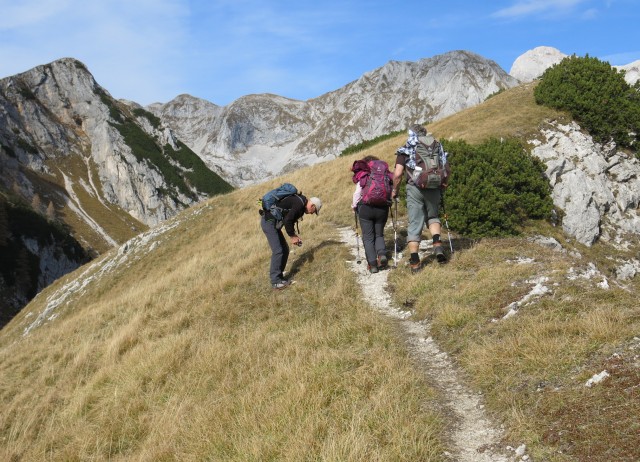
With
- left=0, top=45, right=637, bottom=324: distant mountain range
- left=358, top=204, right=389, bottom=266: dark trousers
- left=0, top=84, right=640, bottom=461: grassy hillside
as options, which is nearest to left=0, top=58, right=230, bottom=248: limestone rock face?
left=0, top=45, right=637, bottom=324: distant mountain range

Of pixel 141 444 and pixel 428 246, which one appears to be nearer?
pixel 141 444

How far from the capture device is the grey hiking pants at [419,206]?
913cm

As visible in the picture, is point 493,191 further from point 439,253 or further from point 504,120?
point 504,120

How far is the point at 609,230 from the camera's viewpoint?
53.5 feet

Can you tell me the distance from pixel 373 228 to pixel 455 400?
5564 millimetres

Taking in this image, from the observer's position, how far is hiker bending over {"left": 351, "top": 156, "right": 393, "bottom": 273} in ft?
31.4

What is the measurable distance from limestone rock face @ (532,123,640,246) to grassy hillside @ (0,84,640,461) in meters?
6.37

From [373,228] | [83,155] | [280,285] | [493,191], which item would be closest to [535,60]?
[83,155]

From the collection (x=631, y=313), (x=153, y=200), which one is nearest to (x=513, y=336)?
(x=631, y=313)

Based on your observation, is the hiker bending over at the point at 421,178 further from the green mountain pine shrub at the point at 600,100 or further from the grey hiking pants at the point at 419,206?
the green mountain pine shrub at the point at 600,100

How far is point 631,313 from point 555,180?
43.8ft

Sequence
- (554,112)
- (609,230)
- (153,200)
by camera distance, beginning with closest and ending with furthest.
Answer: (609,230) → (554,112) → (153,200)

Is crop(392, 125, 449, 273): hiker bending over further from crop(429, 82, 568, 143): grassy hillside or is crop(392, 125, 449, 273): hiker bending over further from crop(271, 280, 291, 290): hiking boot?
crop(429, 82, 568, 143): grassy hillside

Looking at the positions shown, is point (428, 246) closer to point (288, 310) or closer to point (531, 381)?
point (288, 310)
